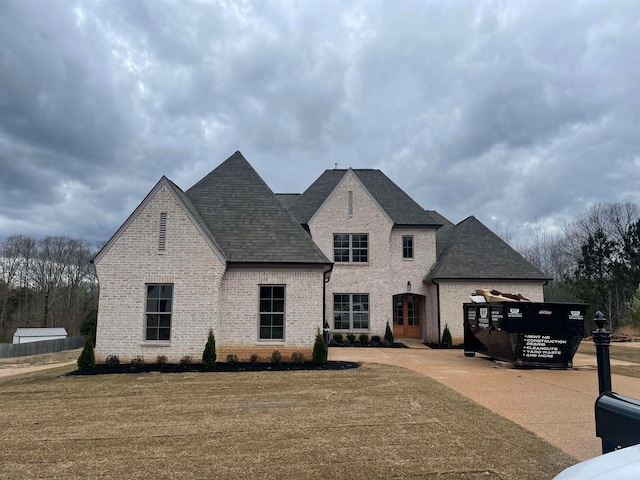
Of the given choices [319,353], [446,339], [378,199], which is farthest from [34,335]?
[446,339]

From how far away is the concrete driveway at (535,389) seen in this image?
19.5ft

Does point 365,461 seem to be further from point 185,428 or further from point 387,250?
point 387,250

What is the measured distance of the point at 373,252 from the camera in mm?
21500

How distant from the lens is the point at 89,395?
868 centimetres

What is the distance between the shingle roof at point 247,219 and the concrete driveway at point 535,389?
4.27 m

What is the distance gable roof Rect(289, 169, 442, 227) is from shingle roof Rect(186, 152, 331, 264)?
240 inches

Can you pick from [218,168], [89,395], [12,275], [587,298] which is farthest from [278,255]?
[12,275]

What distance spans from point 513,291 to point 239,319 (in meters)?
13.8

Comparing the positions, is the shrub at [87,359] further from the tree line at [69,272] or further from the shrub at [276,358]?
the tree line at [69,272]

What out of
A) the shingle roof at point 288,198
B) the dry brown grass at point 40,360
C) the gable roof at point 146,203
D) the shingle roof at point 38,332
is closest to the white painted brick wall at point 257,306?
the gable roof at point 146,203

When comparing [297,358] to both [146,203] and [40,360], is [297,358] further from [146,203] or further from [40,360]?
[40,360]

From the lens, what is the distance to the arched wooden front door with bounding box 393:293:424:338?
885 inches

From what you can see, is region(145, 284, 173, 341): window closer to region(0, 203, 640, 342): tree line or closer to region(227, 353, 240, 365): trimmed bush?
region(227, 353, 240, 365): trimmed bush

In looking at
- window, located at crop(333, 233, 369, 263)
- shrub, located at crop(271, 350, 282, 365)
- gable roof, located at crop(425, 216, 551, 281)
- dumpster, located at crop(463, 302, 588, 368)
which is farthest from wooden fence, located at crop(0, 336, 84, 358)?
dumpster, located at crop(463, 302, 588, 368)
